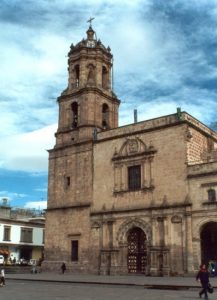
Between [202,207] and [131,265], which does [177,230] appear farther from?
[131,265]

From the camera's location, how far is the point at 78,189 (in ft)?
115

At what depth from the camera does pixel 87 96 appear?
3694 cm

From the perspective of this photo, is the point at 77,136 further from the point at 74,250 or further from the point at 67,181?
the point at 74,250

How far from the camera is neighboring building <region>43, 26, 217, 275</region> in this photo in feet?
94.7

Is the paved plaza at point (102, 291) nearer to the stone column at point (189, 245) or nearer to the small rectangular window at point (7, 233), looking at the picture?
the stone column at point (189, 245)

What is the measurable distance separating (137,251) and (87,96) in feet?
44.7

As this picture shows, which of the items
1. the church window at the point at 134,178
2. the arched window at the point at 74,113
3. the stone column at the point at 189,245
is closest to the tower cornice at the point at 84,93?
the arched window at the point at 74,113

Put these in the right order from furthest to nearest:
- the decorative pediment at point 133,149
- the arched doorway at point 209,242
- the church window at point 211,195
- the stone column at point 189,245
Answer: the decorative pediment at point 133,149 → the arched doorway at point 209,242 → the church window at point 211,195 → the stone column at point 189,245

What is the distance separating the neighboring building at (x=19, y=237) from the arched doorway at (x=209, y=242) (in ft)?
76.2

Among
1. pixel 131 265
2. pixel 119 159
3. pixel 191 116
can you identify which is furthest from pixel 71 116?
pixel 131 265

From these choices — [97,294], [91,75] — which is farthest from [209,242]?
[91,75]

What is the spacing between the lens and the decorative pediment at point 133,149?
32.0 metres

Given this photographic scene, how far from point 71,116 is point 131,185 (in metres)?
9.47

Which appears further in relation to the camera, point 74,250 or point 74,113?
point 74,113
